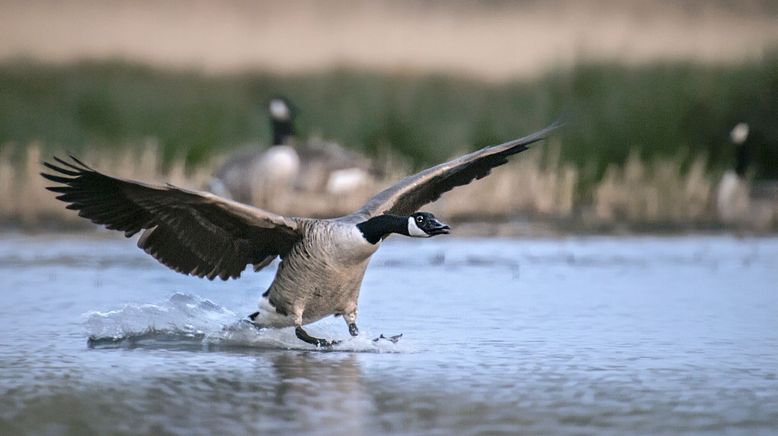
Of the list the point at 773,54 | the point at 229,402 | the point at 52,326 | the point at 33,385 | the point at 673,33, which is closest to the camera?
the point at 229,402

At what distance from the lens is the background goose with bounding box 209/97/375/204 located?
624 inches

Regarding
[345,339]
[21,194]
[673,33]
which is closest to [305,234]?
[345,339]

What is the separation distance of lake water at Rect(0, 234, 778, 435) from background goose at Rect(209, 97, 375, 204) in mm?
3081

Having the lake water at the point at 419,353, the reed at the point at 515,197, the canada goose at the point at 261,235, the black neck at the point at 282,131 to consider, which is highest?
the black neck at the point at 282,131

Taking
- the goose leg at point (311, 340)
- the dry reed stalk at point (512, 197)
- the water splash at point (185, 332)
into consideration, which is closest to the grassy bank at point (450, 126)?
the dry reed stalk at point (512, 197)

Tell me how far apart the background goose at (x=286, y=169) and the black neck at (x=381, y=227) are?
726 cm

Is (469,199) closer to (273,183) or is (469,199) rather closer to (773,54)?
(273,183)

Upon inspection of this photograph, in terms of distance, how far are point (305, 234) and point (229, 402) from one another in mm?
1926

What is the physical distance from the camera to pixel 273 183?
646 inches

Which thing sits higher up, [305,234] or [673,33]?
[673,33]

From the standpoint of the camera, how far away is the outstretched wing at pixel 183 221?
789cm

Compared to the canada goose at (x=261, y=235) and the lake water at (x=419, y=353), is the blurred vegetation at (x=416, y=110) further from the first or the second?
the canada goose at (x=261, y=235)

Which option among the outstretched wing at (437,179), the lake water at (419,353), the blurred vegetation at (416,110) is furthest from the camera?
the blurred vegetation at (416,110)

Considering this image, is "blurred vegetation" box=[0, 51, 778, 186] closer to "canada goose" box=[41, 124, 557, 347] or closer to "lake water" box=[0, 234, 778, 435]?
"lake water" box=[0, 234, 778, 435]
